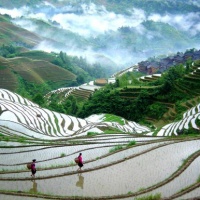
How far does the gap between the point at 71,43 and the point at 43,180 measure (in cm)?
16409

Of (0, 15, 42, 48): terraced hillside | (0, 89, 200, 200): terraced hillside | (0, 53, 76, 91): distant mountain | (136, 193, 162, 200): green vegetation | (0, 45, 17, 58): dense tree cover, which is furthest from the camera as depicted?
(0, 15, 42, 48): terraced hillside

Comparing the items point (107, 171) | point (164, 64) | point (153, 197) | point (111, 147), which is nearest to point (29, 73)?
point (164, 64)

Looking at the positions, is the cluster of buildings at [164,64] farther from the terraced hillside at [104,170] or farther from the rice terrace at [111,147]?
the terraced hillside at [104,170]

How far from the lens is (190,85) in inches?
1443

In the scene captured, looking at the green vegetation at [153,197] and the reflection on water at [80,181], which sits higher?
the reflection on water at [80,181]

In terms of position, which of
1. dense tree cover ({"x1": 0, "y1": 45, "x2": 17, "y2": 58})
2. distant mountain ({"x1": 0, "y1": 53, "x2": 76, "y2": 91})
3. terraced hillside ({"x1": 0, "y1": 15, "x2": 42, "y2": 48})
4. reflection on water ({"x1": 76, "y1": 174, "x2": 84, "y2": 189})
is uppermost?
terraced hillside ({"x1": 0, "y1": 15, "x2": 42, "y2": 48})

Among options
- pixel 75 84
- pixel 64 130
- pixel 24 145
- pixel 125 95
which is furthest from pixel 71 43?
pixel 24 145

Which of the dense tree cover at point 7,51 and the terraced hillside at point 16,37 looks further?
the terraced hillside at point 16,37

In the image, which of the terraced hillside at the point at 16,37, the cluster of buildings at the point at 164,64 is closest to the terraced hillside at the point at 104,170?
the cluster of buildings at the point at 164,64

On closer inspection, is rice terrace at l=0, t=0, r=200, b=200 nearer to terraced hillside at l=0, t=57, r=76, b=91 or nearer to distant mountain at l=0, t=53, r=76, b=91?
distant mountain at l=0, t=53, r=76, b=91

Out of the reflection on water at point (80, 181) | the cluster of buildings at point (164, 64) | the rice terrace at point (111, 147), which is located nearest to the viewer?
the rice terrace at point (111, 147)

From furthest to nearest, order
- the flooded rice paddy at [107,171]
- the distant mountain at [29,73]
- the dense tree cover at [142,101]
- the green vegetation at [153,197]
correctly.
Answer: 1. the distant mountain at [29,73]
2. the dense tree cover at [142,101]
3. the flooded rice paddy at [107,171]
4. the green vegetation at [153,197]

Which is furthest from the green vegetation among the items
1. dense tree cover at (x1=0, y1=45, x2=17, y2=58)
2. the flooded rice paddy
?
dense tree cover at (x1=0, y1=45, x2=17, y2=58)

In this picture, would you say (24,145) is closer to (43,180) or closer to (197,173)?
(43,180)
